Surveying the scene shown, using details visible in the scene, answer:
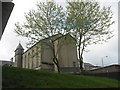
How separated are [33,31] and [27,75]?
1186 centimetres

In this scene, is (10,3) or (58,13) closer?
(10,3)

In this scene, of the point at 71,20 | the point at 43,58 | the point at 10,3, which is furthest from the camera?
the point at 43,58

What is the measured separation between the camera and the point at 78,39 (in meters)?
20.4

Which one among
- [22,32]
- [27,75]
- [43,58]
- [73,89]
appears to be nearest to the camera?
[73,89]

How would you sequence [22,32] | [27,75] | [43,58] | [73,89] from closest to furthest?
[73,89] < [27,75] < [22,32] < [43,58]

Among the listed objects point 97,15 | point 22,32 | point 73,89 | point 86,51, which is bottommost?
point 73,89

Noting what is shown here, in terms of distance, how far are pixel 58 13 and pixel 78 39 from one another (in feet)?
9.45

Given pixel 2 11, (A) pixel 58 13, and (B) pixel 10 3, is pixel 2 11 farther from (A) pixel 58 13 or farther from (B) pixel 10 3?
(A) pixel 58 13

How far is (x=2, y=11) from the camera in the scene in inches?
162

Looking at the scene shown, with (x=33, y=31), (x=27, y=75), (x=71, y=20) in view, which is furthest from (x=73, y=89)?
(x=33, y=31)

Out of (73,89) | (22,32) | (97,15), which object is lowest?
(73,89)

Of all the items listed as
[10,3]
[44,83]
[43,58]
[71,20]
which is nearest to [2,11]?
[10,3]

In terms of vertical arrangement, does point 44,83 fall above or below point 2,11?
below

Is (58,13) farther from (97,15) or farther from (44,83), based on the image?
(44,83)
